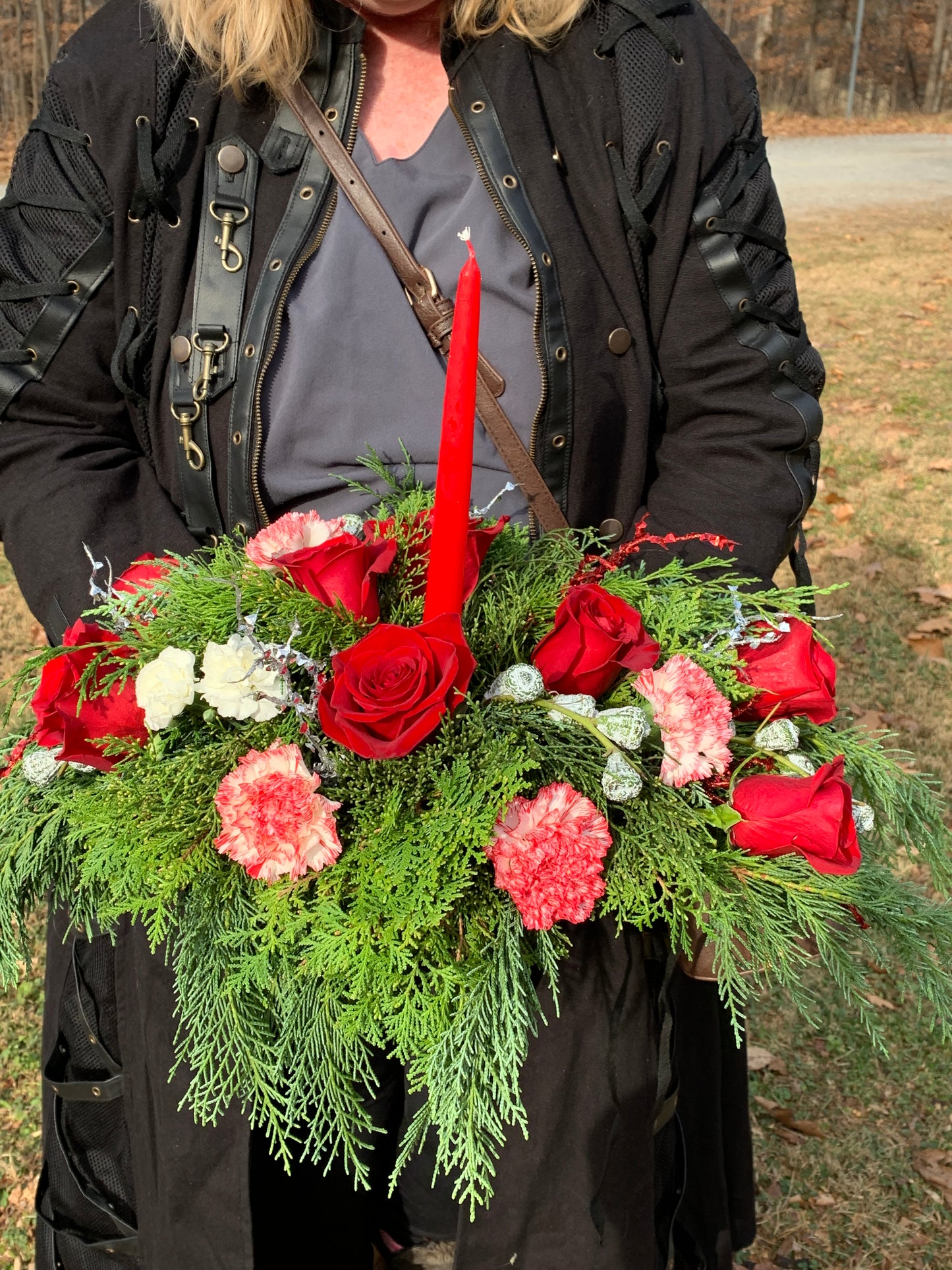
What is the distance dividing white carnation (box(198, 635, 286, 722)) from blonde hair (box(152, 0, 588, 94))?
3.18 feet

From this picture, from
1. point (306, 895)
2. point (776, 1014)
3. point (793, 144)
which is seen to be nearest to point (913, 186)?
point (793, 144)

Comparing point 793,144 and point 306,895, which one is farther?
point 793,144

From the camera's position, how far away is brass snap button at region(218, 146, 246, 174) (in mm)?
1685

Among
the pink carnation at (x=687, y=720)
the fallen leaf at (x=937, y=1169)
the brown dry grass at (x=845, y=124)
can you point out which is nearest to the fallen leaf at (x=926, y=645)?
the fallen leaf at (x=937, y=1169)

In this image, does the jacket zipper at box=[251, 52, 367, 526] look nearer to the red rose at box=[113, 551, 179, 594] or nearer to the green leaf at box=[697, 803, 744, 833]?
the red rose at box=[113, 551, 179, 594]

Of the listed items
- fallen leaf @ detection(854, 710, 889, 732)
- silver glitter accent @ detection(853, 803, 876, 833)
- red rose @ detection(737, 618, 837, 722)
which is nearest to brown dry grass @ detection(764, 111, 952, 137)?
fallen leaf @ detection(854, 710, 889, 732)

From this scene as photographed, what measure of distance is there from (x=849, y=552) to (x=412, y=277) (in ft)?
14.3

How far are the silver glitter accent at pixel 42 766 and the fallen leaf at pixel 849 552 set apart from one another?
15.8 ft

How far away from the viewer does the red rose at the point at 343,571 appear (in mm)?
1151

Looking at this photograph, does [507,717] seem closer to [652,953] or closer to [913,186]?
[652,953]

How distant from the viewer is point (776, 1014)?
3.30 meters

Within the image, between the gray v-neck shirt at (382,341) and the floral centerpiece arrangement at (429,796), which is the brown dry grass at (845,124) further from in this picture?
the floral centerpiece arrangement at (429,796)

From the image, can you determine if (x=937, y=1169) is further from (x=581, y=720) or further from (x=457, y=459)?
(x=457, y=459)

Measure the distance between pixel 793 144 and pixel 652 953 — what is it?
57.3 feet
